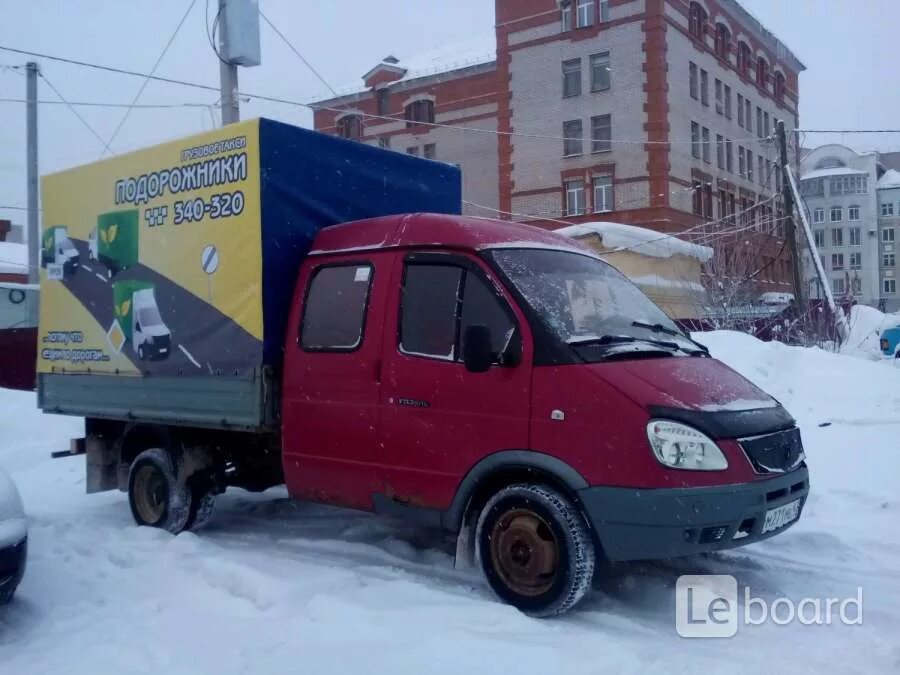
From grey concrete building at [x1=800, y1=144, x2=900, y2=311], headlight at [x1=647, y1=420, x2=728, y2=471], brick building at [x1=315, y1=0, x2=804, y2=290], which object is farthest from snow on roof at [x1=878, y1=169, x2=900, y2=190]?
headlight at [x1=647, y1=420, x2=728, y2=471]

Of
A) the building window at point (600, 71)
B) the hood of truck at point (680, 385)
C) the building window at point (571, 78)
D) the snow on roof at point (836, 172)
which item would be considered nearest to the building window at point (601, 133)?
the building window at point (600, 71)

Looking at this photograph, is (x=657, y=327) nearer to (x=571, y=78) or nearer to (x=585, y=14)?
(x=571, y=78)

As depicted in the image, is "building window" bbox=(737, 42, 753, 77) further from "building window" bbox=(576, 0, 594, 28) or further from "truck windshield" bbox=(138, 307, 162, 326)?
"truck windshield" bbox=(138, 307, 162, 326)

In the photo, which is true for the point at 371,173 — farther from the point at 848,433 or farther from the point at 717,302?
the point at 717,302

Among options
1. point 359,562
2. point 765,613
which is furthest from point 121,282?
point 765,613

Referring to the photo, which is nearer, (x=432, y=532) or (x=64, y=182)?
(x=432, y=532)

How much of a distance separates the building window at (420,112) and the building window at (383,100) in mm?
1418

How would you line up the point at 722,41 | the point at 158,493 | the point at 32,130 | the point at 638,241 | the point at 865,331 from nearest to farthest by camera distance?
1. the point at 158,493
2. the point at 32,130
3. the point at 865,331
4. the point at 638,241
5. the point at 722,41

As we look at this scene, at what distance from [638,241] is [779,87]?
1066 inches

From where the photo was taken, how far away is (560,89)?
1497 inches

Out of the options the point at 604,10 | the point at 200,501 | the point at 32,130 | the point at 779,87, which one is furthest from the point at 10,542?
the point at 779,87

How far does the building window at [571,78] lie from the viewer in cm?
3759

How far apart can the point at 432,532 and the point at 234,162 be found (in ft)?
10.8

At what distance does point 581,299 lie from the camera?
5.63 metres
